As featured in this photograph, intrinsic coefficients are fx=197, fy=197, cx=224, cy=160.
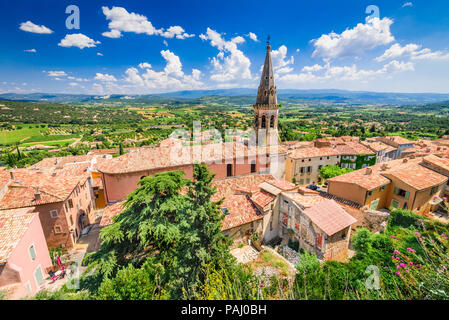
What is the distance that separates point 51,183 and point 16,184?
2.39 m

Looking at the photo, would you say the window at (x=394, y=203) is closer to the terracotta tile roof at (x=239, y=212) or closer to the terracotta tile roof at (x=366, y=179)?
the terracotta tile roof at (x=366, y=179)

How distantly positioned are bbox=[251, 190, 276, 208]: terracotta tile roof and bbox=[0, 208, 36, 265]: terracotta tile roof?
16.1m

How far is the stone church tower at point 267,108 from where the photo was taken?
23.8 meters

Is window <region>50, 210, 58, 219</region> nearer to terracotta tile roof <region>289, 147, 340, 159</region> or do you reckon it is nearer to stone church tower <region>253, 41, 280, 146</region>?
stone church tower <region>253, 41, 280, 146</region>

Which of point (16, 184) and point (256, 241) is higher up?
point (16, 184)

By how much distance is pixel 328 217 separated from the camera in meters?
15.6

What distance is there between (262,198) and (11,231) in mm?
17506

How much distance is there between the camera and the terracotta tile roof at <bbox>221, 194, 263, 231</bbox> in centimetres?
1616

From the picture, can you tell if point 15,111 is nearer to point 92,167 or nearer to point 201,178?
point 92,167

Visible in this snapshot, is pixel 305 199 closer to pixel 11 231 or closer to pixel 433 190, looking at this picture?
pixel 433 190

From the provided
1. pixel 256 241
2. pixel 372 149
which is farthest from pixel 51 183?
pixel 372 149

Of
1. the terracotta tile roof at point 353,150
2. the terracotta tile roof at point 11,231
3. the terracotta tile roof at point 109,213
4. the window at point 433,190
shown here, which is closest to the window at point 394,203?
the window at point 433,190

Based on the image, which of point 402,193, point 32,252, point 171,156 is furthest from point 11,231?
point 402,193

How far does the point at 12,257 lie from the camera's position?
1033 centimetres
